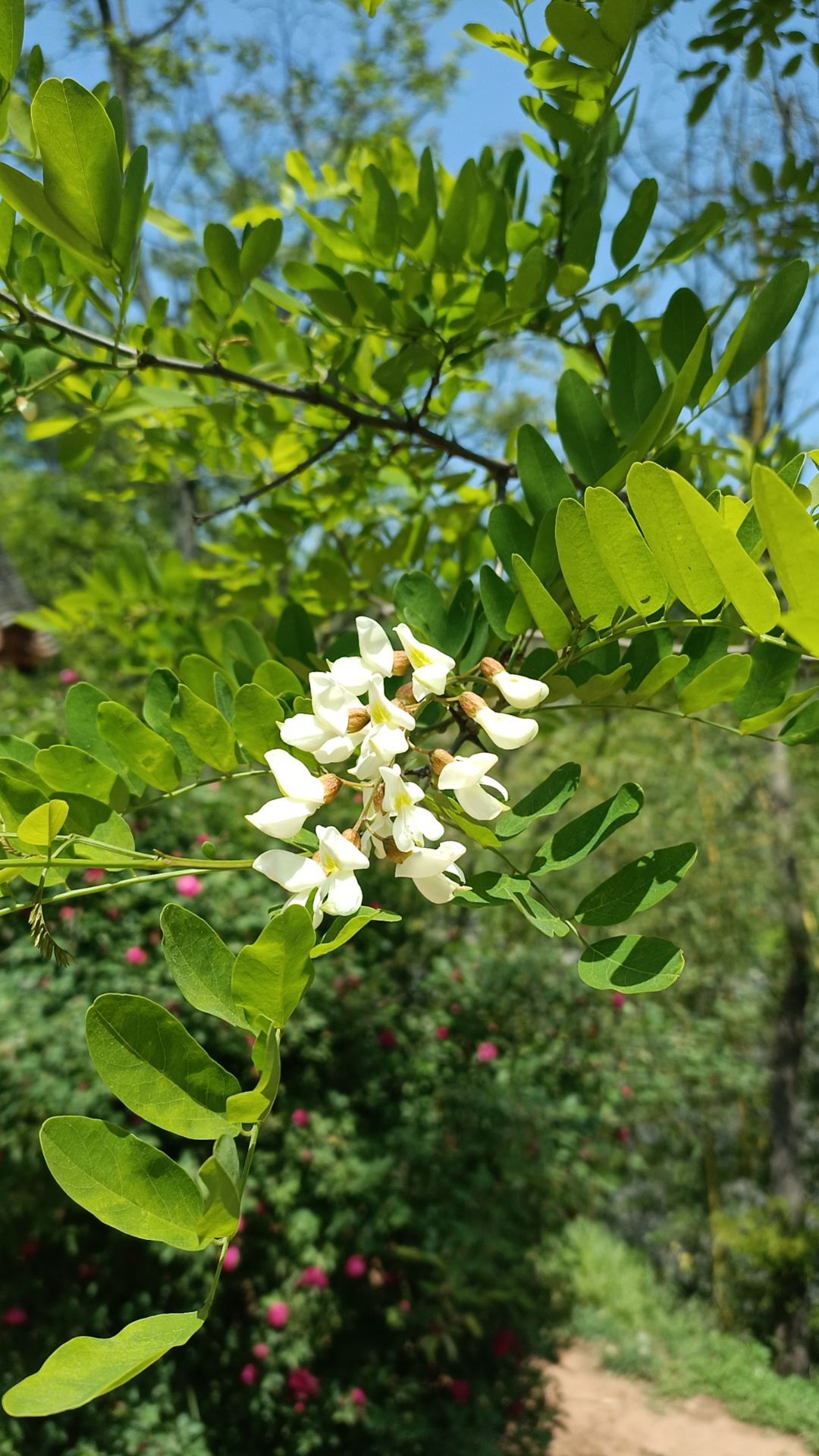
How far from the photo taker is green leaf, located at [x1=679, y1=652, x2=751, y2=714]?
584mm

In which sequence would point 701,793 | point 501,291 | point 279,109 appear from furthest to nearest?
point 279,109
point 701,793
point 501,291

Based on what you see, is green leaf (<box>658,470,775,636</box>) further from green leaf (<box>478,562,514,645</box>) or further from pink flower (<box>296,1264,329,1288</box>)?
pink flower (<box>296,1264,329,1288</box>)

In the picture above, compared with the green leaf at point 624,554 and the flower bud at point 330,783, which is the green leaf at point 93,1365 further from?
the green leaf at point 624,554

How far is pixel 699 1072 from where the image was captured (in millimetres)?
3492

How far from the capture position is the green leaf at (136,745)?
62cm

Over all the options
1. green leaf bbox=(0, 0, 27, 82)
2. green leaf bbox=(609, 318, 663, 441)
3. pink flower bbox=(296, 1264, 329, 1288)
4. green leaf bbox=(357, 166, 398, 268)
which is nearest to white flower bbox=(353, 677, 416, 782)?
green leaf bbox=(609, 318, 663, 441)

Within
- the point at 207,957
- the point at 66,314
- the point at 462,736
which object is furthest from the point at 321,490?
the point at 207,957

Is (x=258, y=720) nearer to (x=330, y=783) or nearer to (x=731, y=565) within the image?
(x=330, y=783)

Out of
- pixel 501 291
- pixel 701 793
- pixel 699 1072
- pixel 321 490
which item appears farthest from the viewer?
pixel 701 793

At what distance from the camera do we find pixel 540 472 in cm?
67

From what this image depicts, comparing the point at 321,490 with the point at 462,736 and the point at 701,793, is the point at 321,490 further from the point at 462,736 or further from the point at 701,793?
the point at 701,793

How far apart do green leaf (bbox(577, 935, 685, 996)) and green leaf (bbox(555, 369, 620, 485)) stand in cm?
33

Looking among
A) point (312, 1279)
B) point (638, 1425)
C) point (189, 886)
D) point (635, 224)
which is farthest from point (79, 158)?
point (638, 1425)

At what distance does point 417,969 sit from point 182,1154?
102 centimetres
